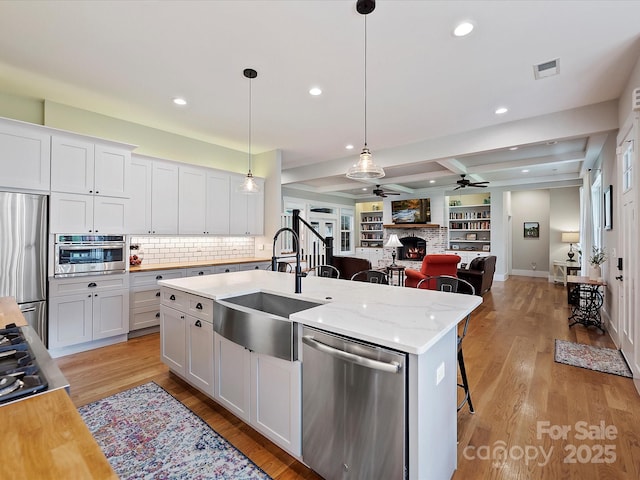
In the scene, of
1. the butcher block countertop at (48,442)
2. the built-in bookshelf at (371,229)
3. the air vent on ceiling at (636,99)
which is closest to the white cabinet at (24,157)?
the butcher block countertop at (48,442)

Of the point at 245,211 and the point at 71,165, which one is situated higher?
the point at 71,165

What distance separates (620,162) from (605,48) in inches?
54.4

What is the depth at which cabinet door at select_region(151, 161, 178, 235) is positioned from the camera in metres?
4.45

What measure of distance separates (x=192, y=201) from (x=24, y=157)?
201 centimetres

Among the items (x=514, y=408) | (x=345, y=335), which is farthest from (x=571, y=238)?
(x=345, y=335)

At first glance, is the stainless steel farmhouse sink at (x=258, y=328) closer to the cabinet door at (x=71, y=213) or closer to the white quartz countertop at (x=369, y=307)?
the white quartz countertop at (x=369, y=307)

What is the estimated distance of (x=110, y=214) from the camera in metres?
3.78

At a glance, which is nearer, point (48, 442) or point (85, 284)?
point (48, 442)

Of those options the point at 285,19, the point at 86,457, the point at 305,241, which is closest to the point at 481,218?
the point at 305,241

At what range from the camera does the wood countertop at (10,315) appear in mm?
1577

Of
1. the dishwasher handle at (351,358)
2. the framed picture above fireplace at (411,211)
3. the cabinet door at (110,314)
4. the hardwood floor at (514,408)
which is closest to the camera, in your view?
the dishwasher handle at (351,358)

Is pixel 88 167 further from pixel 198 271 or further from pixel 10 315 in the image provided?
pixel 10 315

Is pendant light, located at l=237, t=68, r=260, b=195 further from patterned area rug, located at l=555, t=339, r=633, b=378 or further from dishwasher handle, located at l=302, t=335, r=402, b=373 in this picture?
patterned area rug, located at l=555, t=339, r=633, b=378

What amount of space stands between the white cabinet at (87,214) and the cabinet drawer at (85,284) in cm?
55
